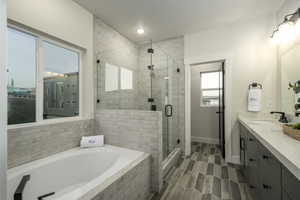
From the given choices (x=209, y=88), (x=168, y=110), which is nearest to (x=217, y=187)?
(x=168, y=110)

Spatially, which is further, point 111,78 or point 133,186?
point 111,78

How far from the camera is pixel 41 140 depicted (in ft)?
5.54

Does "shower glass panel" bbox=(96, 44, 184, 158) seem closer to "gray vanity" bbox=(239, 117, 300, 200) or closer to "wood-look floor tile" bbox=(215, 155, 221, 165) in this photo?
"wood-look floor tile" bbox=(215, 155, 221, 165)

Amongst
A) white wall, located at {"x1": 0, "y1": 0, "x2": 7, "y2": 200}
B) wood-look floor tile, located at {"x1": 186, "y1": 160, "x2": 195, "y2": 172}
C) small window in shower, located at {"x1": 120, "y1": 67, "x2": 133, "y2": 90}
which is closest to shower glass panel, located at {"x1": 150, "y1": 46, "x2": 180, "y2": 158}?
wood-look floor tile, located at {"x1": 186, "y1": 160, "x2": 195, "y2": 172}

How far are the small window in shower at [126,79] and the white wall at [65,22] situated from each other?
674mm

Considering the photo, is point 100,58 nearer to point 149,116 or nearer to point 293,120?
point 149,116

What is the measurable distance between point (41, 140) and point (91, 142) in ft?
2.06

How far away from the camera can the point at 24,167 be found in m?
1.48

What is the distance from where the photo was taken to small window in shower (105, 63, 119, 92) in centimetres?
261

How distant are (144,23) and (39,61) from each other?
6.11 ft

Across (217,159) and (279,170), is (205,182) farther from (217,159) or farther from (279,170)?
(279,170)

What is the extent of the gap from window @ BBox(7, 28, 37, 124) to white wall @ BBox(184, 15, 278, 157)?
2.80 metres

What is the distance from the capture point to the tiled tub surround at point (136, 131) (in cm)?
186

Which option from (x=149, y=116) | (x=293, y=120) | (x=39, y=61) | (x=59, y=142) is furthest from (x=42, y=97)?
(x=293, y=120)
